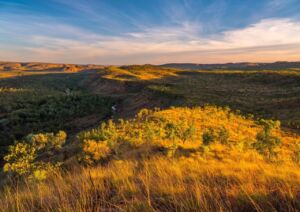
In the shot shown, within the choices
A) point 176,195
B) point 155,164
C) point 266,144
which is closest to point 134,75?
point 266,144

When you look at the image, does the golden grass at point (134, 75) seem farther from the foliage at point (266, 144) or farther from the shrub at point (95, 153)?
the shrub at point (95, 153)

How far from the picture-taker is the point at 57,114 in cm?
4091

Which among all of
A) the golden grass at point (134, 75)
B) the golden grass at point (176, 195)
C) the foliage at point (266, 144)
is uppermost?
the golden grass at point (176, 195)

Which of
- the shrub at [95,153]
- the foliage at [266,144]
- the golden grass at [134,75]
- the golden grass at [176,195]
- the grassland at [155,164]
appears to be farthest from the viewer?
the golden grass at [134,75]

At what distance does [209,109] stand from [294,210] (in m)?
28.3

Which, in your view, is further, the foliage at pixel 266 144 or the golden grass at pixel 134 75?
the golden grass at pixel 134 75

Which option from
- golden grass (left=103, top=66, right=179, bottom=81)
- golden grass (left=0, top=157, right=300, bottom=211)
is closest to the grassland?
golden grass (left=0, top=157, right=300, bottom=211)

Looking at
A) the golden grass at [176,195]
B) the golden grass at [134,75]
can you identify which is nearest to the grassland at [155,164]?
the golden grass at [176,195]

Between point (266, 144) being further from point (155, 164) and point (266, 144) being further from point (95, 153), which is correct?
point (155, 164)

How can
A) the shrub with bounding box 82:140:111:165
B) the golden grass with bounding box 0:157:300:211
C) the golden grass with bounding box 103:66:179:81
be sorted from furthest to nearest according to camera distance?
1. the golden grass with bounding box 103:66:179:81
2. the shrub with bounding box 82:140:111:165
3. the golden grass with bounding box 0:157:300:211

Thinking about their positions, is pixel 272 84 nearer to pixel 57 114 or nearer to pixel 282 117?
pixel 282 117

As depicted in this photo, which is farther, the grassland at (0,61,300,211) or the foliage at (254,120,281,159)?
the foliage at (254,120,281,159)

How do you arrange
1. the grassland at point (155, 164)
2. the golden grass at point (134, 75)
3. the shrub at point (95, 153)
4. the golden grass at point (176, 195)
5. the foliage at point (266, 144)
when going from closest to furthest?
the golden grass at point (176, 195)
the grassland at point (155, 164)
the shrub at point (95, 153)
the foliage at point (266, 144)
the golden grass at point (134, 75)

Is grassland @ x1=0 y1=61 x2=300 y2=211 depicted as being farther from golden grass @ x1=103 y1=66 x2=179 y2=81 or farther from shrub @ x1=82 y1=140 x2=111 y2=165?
golden grass @ x1=103 y1=66 x2=179 y2=81
